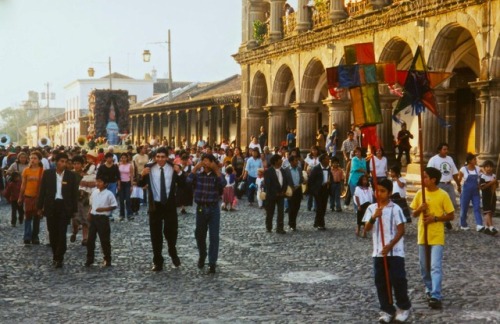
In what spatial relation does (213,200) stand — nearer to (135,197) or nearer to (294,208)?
(294,208)

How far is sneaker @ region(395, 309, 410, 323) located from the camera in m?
7.48

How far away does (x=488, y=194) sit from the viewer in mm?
14398

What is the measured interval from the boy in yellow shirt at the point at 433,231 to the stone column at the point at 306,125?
20333 mm

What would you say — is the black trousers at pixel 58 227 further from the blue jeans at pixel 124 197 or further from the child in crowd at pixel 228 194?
the child in crowd at pixel 228 194

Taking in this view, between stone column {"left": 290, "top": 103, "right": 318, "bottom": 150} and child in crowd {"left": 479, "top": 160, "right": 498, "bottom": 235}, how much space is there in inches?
563

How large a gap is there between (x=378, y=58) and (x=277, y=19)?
855 centimetres

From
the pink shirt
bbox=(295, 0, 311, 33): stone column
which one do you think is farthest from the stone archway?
the pink shirt

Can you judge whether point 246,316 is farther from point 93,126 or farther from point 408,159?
point 93,126

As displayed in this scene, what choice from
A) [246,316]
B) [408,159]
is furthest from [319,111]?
[246,316]

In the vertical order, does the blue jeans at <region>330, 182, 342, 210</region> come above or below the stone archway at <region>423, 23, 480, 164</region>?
below

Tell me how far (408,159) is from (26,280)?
15.7 meters

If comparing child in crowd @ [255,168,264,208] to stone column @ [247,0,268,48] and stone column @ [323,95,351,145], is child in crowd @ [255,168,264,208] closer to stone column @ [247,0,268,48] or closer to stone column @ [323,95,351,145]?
stone column @ [323,95,351,145]

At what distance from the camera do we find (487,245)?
12.7 m

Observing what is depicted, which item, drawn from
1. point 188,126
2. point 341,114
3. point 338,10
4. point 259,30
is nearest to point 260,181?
point 341,114
